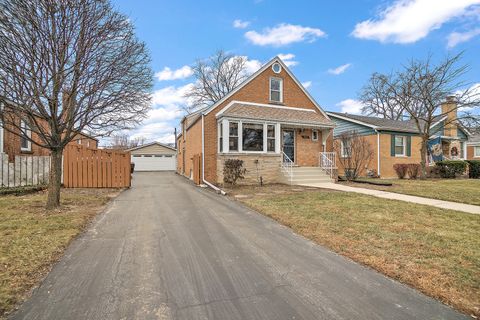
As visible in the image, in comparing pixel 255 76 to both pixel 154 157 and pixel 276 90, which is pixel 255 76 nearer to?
pixel 276 90

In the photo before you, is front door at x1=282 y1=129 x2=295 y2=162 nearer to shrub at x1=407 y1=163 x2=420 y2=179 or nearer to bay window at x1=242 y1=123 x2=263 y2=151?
bay window at x1=242 y1=123 x2=263 y2=151

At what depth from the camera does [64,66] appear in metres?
7.29

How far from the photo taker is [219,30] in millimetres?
15070

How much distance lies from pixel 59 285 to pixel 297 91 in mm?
15956

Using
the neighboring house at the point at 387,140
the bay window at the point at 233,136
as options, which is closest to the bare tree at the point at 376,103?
the neighboring house at the point at 387,140

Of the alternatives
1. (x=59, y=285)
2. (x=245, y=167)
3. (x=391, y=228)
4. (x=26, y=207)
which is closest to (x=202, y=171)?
(x=245, y=167)

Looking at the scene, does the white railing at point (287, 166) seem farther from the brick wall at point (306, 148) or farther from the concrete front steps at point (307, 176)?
the brick wall at point (306, 148)

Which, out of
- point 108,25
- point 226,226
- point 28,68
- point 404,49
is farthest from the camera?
point 404,49

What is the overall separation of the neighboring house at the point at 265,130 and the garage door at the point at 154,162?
20.9 m

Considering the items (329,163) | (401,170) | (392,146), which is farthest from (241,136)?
(392,146)

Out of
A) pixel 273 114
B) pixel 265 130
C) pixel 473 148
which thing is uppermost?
pixel 273 114

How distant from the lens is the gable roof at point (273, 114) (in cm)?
1396

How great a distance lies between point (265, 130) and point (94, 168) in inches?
328

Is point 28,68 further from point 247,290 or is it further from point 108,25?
point 247,290
